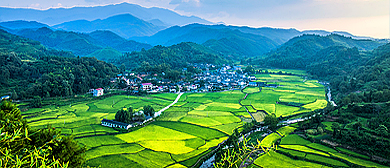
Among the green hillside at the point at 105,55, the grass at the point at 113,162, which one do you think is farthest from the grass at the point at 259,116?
the green hillside at the point at 105,55

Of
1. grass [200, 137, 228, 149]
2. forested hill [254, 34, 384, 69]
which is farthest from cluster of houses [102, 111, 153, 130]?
forested hill [254, 34, 384, 69]

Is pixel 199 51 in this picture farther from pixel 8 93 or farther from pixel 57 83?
pixel 8 93

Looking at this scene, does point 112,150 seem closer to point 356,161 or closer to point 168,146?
point 168,146

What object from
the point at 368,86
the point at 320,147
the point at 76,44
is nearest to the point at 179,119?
the point at 320,147

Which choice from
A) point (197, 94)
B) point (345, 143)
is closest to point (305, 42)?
point (197, 94)

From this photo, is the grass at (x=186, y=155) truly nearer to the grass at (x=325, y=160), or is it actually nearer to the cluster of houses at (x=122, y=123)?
the cluster of houses at (x=122, y=123)

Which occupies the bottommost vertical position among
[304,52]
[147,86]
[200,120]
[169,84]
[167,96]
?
[200,120]
